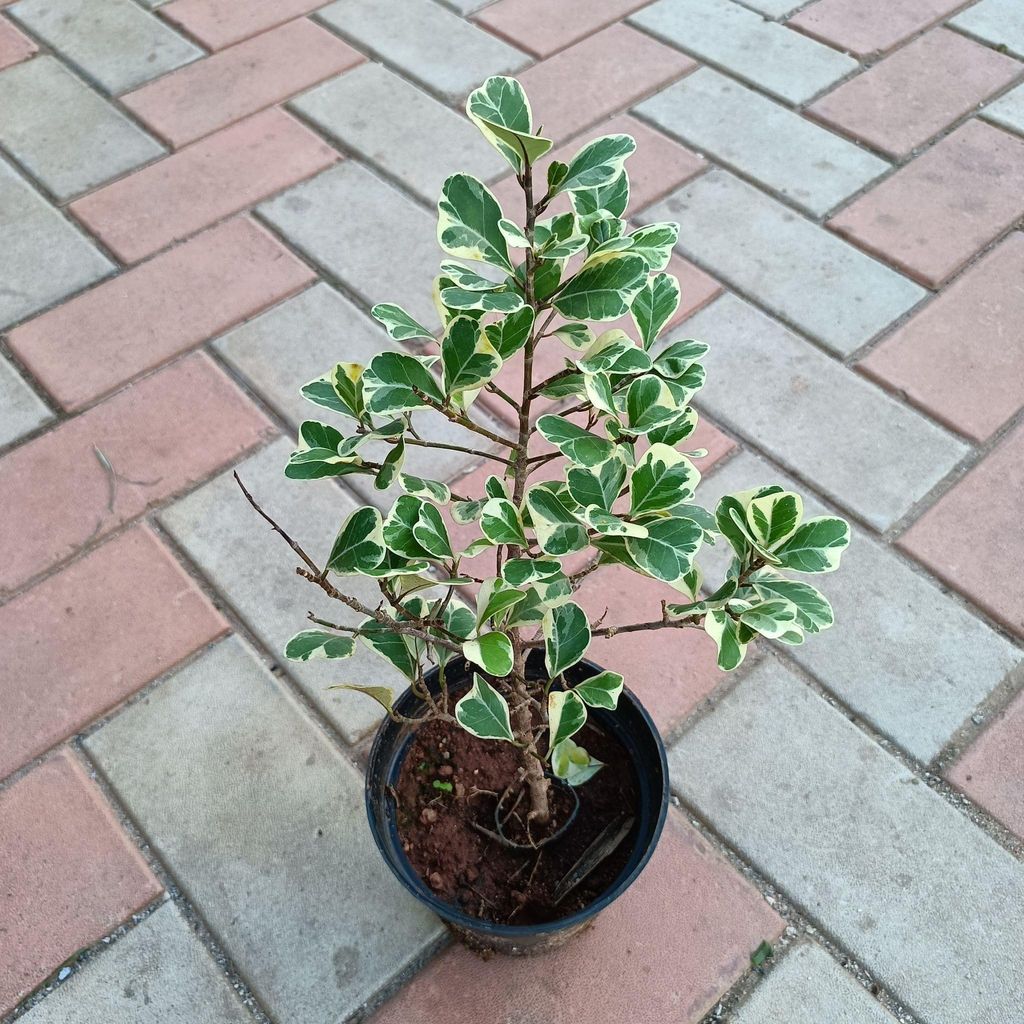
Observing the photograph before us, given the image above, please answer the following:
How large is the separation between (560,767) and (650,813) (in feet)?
0.47

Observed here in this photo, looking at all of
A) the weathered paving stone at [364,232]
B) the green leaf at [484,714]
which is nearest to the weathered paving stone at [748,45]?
the weathered paving stone at [364,232]

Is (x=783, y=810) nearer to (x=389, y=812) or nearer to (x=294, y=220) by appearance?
(x=389, y=812)

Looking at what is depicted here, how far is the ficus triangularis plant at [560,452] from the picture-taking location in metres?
0.85

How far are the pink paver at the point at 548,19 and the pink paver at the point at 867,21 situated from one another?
0.43 meters

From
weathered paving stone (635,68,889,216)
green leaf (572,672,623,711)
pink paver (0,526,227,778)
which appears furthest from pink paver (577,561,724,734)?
weathered paving stone (635,68,889,216)

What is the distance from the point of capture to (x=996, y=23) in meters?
2.54

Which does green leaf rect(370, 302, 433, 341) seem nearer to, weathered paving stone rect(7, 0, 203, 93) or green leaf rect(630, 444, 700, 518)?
green leaf rect(630, 444, 700, 518)

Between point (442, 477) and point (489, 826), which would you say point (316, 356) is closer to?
point (442, 477)

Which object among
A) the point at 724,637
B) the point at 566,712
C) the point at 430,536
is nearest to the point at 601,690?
the point at 566,712

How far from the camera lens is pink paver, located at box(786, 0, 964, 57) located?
8.17 ft

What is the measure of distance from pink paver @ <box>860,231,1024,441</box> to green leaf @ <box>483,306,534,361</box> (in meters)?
1.22

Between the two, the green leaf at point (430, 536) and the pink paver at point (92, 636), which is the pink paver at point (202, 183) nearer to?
the pink paver at point (92, 636)

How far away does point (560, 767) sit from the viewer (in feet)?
3.83

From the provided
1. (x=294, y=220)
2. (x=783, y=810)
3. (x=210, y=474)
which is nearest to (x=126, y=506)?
(x=210, y=474)
